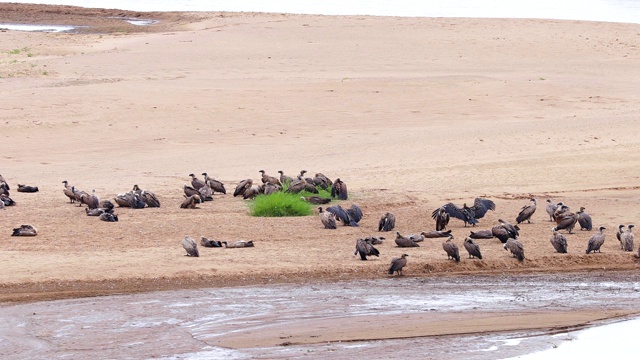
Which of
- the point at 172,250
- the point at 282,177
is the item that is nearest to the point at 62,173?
the point at 282,177

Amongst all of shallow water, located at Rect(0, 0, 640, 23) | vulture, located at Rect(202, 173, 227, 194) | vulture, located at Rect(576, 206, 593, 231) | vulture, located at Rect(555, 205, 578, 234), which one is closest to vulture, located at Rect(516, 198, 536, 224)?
vulture, located at Rect(555, 205, 578, 234)

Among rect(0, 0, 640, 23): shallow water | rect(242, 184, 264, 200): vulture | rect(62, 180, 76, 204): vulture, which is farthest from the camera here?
rect(0, 0, 640, 23): shallow water

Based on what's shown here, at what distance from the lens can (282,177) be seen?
693 inches

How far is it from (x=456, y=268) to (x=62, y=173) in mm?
8141

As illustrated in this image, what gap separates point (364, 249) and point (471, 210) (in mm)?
2842

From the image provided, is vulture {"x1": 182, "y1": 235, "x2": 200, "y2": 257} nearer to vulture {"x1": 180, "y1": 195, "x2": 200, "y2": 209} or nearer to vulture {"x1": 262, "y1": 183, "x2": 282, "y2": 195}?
vulture {"x1": 180, "y1": 195, "x2": 200, "y2": 209}

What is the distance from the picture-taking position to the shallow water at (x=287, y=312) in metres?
9.97

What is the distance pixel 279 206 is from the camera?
15656 millimetres

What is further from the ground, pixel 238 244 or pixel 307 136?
pixel 307 136

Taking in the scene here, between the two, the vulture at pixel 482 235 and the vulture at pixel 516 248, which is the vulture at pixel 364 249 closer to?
the vulture at pixel 516 248

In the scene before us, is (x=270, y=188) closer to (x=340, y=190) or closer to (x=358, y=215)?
(x=340, y=190)

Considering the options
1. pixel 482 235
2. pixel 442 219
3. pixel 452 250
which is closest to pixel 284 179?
pixel 442 219

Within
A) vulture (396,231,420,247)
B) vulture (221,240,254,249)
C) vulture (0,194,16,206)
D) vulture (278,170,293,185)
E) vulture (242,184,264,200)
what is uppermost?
vulture (278,170,293,185)

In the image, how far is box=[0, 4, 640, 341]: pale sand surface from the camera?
13383mm
